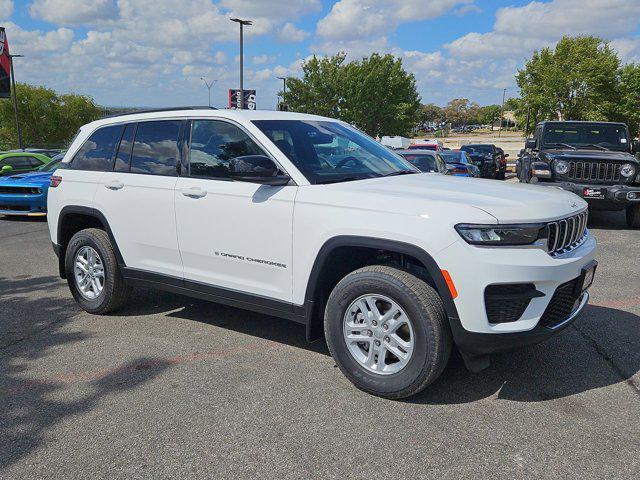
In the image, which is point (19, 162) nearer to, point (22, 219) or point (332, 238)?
point (22, 219)

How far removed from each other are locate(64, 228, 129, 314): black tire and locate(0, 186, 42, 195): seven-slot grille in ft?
24.6

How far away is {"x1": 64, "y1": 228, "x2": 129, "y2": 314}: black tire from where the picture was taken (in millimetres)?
5152

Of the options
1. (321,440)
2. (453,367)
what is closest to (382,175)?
(453,367)

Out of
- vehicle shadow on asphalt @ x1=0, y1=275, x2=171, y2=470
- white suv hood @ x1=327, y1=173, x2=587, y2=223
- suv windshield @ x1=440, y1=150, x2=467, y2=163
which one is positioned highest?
white suv hood @ x1=327, y1=173, x2=587, y2=223

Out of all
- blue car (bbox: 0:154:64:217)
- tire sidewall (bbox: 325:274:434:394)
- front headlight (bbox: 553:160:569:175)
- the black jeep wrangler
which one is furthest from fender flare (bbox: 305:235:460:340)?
blue car (bbox: 0:154:64:217)

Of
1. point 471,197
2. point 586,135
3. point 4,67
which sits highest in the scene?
point 4,67

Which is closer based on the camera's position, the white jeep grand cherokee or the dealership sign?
the white jeep grand cherokee

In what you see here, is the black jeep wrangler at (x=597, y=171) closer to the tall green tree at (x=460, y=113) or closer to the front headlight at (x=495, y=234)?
the front headlight at (x=495, y=234)

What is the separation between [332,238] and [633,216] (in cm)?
867

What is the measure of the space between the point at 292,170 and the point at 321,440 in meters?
1.79

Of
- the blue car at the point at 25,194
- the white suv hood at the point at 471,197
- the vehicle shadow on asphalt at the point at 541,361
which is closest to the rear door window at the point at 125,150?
the vehicle shadow on asphalt at the point at 541,361

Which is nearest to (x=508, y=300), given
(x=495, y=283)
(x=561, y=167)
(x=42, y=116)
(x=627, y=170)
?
(x=495, y=283)

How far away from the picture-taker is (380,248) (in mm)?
3520

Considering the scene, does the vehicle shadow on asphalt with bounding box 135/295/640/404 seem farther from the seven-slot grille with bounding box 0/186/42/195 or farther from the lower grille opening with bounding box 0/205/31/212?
the lower grille opening with bounding box 0/205/31/212
